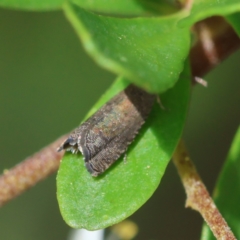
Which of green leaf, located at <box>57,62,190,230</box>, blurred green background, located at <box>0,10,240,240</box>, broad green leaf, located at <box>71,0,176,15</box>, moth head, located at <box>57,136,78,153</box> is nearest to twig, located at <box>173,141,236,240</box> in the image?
green leaf, located at <box>57,62,190,230</box>

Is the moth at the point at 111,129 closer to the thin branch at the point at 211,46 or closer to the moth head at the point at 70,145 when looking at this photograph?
the moth head at the point at 70,145

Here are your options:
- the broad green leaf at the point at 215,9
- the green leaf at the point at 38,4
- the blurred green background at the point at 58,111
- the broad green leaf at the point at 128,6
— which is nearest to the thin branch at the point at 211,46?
the broad green leaf at the point at 128,6

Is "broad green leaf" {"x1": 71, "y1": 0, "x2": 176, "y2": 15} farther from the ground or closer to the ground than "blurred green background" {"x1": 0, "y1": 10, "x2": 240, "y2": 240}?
farther from the ground

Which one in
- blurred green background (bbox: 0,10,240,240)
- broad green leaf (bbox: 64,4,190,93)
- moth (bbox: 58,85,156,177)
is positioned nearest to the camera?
broad green leaf (bbox: 64,4,190,93)

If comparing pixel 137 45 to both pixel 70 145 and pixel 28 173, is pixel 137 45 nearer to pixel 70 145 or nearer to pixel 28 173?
pixel 70 145

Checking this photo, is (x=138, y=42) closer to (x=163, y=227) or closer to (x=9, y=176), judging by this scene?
(x=9, y=176)

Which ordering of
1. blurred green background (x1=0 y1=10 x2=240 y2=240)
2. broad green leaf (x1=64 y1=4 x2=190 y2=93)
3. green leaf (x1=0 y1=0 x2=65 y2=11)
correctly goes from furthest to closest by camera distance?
blurred green background (x1=0 y1=10 x2=240 y2=240)
green leaf (x1=0 y1=0 x2=65 y2=11)
broad green leaf (x1=64 y1=4 x2=190 y2=93)

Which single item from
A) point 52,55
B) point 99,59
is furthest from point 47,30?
point 99,59

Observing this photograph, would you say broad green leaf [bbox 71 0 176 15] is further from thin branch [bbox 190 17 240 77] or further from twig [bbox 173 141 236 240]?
twig [bbox 173 141 236 240]
